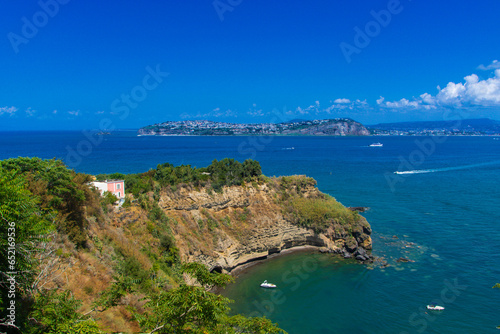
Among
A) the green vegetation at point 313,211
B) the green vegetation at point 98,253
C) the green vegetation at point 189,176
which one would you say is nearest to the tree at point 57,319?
the green vegetation at point 98,253

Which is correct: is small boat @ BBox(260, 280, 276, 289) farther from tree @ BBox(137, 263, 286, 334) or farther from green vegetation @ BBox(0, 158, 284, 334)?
tree @ BBox(137, 263, 286, 334)

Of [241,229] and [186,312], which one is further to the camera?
[241,229]

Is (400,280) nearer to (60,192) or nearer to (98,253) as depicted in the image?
(98,253)

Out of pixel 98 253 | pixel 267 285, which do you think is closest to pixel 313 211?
pixel 267 285

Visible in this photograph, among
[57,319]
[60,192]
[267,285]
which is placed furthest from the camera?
[267,285]

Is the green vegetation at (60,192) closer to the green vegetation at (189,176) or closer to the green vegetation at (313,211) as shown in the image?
the green vegetation at (189,176)

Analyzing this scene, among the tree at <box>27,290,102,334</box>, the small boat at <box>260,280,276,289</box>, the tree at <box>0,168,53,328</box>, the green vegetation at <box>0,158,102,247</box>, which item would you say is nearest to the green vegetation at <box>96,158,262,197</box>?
the green vegetation at <box>0,158,102,247</box>

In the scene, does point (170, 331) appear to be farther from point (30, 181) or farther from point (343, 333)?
point (343, 333)

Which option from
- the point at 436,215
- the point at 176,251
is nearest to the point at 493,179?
the point at 436,215

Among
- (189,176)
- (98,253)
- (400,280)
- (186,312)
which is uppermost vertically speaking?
(189,176)
